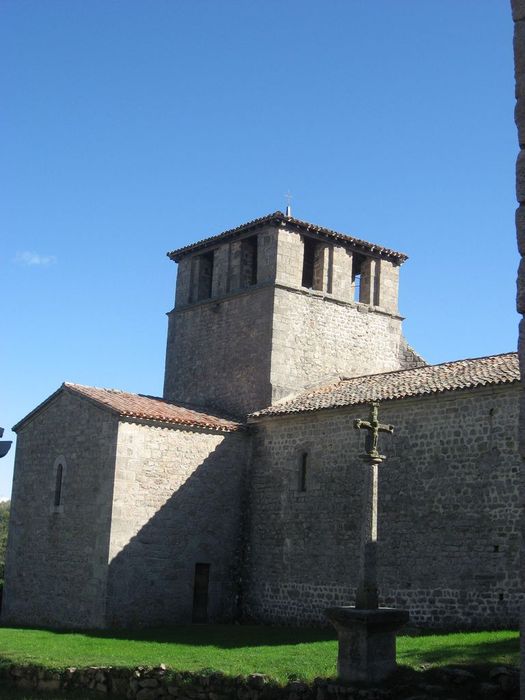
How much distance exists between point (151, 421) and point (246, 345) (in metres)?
4.50

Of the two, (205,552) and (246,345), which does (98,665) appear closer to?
(205,552)

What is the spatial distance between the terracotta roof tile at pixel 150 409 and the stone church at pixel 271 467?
0.25 ft

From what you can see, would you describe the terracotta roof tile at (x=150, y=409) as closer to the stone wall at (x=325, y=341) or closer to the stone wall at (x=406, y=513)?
the stone wall at (x=406, y=513)

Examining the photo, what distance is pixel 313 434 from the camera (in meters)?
19.8

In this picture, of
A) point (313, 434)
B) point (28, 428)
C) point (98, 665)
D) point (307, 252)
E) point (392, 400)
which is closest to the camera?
point (98, 665)

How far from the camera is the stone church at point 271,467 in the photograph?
53.5 feet

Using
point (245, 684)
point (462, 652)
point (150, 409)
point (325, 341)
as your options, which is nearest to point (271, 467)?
point (150, 409)

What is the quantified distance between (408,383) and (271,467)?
395cm

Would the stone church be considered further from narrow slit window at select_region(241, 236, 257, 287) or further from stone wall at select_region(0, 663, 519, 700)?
stone wall at select_region(0, 663, 519, 700)

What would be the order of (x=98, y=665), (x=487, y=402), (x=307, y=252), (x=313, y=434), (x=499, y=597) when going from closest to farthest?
(x=98, y=665) → (x=499, y=597) → (x=487, y=402) → (x=313, y=434) → (x=307, y=252)

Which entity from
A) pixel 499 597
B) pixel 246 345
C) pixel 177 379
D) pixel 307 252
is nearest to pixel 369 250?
pixel 307 252

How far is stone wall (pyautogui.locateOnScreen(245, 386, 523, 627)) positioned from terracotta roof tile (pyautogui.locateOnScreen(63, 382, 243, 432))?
4.46ft

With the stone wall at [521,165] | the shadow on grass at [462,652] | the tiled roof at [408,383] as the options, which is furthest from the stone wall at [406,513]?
the stone wall at [521,165]

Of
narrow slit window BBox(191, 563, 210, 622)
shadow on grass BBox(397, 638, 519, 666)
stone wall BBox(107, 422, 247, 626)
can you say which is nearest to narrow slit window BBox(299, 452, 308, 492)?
stone wall BBox(107, 422, 247, 626)
